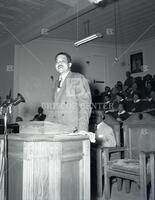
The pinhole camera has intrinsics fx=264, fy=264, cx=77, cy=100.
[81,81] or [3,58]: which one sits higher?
[3,58]

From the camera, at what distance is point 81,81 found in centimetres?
245

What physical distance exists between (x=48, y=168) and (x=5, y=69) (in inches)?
296

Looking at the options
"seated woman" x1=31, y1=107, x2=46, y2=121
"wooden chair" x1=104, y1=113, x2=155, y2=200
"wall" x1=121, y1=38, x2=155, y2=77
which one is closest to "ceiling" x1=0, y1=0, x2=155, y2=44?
"wall" x1=121, y1=38, x2=155, y2=77

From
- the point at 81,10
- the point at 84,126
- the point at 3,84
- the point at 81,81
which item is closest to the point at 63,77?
the point at 81,81

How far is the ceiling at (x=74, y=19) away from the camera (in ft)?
19.9

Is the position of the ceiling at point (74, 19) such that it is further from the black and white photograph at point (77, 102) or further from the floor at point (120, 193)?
the floor at point (120, 193)

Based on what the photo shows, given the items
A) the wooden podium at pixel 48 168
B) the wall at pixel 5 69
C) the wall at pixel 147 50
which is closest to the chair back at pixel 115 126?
the wooden podium at pixel 48 168

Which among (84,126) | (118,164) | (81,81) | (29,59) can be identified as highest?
(29,59)

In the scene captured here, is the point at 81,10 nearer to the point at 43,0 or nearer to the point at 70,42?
the point at 43,0

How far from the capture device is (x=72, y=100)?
7.98ft

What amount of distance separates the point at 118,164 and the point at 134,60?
702cm

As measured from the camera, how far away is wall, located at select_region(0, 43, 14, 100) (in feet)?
28.2

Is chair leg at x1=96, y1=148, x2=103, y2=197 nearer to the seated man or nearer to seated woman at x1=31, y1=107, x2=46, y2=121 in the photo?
the seated man

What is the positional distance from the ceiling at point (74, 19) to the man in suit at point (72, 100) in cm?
341
